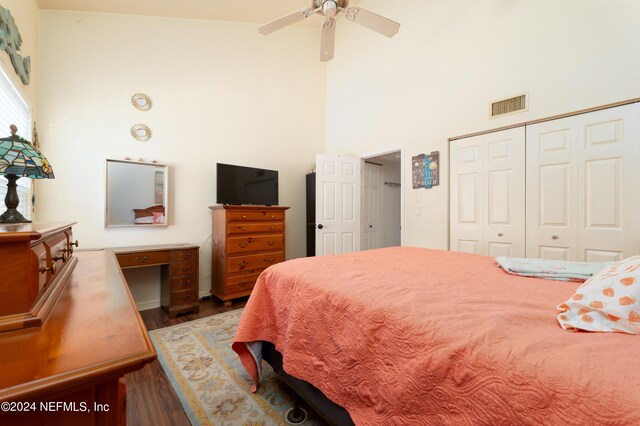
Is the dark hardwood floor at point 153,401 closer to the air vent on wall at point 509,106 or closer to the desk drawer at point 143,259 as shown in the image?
the desk drawer at point 143,259

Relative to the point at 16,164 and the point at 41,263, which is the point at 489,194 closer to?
the point at 41,263

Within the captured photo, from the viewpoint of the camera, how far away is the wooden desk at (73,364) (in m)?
0.44

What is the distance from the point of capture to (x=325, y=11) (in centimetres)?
213

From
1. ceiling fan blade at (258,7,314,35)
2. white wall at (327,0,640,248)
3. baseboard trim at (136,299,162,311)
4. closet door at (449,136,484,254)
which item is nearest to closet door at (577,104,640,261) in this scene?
white wall at (327,0,640,248)

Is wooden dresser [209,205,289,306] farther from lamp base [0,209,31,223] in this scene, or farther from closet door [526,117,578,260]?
closet door [526,117,578,260]

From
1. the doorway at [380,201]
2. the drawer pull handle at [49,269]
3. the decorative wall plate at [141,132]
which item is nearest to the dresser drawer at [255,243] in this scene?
the doorway at [380,201]

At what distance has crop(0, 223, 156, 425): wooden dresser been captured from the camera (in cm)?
45

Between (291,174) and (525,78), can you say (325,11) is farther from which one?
(291,174)

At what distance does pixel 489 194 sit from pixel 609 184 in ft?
2.80

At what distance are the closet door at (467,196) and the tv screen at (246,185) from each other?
232 centimetres

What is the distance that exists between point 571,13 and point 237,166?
3607 millimetres

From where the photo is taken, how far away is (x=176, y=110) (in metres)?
3.39

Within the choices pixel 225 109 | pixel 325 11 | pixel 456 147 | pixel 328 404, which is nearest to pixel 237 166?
pixel 225 109

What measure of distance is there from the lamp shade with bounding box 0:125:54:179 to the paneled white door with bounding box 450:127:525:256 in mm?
3313
